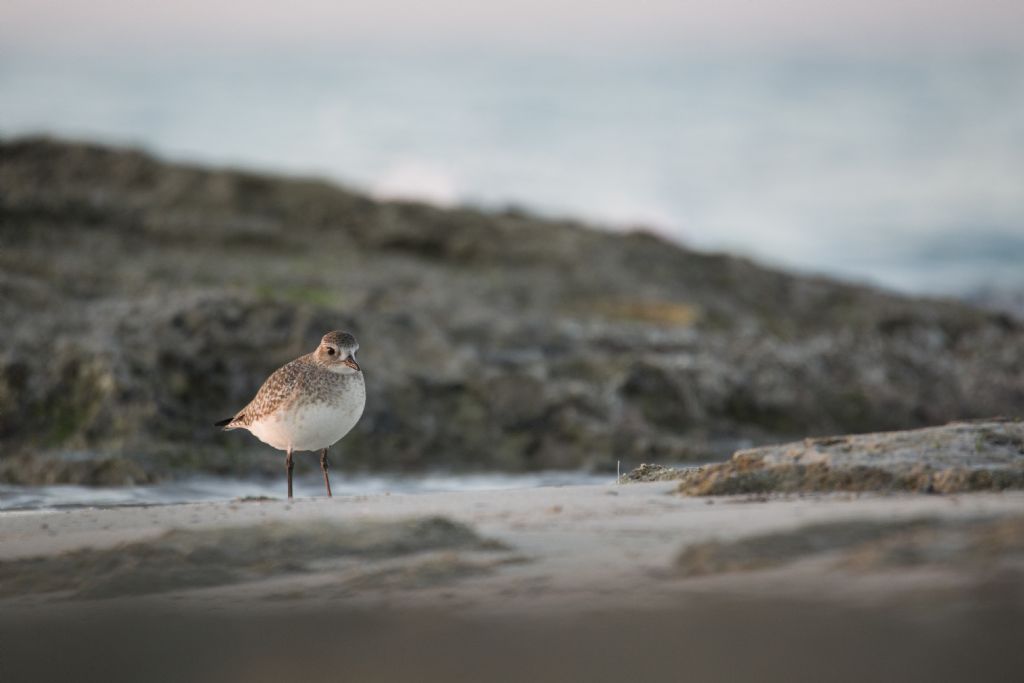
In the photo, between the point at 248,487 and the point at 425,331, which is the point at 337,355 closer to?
the point at 248,487

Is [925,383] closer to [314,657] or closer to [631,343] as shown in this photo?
[631,343]

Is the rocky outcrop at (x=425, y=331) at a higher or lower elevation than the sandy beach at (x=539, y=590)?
higher

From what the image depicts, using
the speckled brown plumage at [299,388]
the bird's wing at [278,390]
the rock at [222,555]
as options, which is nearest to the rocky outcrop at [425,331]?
the bird's wing at [278,390]

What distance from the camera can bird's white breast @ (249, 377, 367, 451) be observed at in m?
6.41

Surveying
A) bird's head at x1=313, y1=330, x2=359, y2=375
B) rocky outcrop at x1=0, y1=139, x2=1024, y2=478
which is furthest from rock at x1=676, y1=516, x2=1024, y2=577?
rocky outcrop at x1=0, y1=139, x2=1024, y2=478

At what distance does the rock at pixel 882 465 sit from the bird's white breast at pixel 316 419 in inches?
86.2

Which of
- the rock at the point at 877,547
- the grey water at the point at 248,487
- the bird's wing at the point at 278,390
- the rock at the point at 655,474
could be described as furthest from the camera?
the grey water at the point at 248,487

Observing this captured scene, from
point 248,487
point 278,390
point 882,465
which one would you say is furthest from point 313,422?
point 882,465

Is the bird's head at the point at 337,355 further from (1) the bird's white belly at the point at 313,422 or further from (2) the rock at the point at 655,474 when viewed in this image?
(2) the rock at the point at 655,474

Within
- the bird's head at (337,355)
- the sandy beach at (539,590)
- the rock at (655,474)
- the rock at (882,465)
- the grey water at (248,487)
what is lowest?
the grey water at (248,487)

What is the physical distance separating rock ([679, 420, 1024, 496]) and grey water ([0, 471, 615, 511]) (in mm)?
2797

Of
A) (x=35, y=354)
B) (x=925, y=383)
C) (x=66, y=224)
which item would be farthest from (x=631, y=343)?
(x=66, y=224)

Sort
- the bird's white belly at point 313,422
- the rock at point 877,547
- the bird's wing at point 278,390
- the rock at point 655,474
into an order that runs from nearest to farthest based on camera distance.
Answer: the rock at point 877,547
the rock at point 655,474
the bird's white belly at point 313,422
the bird's wing at point 278,390

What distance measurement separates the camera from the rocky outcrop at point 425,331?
9703 millimetres
